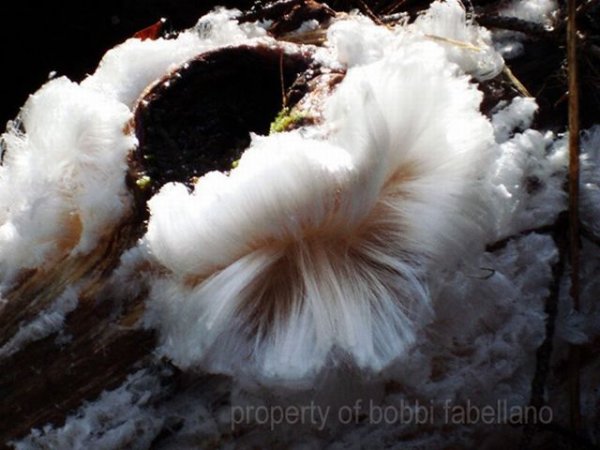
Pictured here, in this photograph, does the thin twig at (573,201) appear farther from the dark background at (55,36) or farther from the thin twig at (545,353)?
the dark background at (55,36)

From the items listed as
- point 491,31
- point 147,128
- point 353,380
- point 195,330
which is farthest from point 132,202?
point 491,31

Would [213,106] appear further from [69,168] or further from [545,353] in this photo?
[545,353]

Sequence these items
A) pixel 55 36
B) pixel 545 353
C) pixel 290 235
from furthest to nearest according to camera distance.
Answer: pixel 55 36
pixel 545 353
pixel 290 235

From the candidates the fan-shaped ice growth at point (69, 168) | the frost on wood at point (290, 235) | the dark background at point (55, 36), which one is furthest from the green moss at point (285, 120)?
the dark background at point (55, 36)

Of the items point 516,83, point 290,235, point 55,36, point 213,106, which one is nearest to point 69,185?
point 213,106

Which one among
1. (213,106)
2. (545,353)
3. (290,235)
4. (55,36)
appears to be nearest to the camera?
(290,235)

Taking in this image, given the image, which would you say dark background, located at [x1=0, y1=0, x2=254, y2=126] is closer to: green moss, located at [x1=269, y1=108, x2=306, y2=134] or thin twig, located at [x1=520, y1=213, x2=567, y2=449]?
green moss, located at [x1=269, y1=108, x2=306, y2=134]

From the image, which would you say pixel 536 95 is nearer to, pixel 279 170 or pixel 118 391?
pixel 279 170
